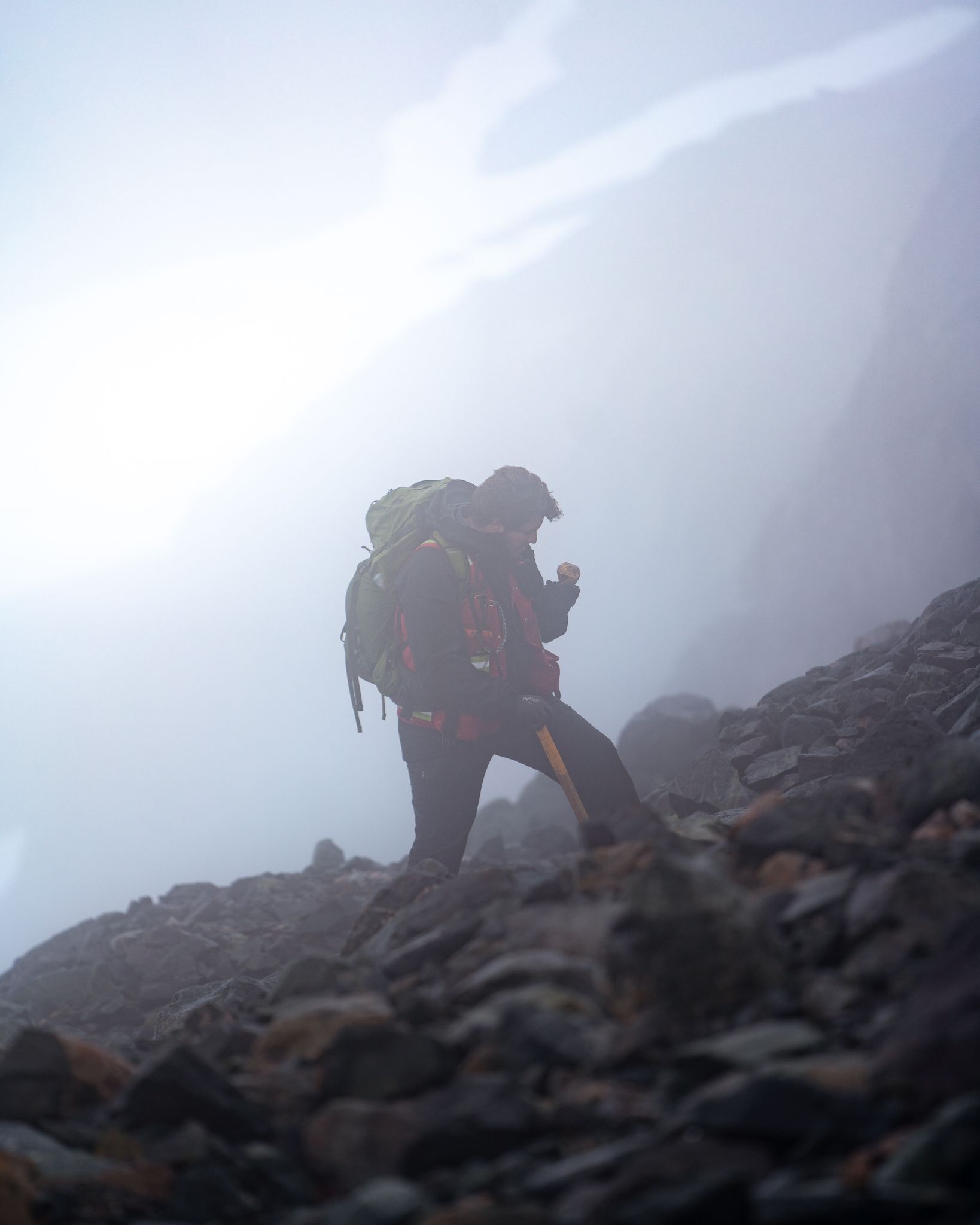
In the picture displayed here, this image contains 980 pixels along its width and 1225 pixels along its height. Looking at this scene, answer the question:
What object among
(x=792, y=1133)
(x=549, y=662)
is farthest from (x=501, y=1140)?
(x=549, y=662)

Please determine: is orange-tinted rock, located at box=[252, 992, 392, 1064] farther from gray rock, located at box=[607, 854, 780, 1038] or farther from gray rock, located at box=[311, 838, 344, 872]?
gray rock, located at box=[311, 838, 344, 872]

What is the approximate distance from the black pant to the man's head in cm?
136

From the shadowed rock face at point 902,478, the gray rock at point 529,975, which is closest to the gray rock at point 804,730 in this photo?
the gray rock at point 529,975

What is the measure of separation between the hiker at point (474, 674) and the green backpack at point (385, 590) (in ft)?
0.30

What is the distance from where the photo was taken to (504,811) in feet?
84.6

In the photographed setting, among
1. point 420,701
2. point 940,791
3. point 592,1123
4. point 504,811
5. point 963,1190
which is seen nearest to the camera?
point 963,1190

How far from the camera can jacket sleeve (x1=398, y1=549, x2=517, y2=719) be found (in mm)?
6742

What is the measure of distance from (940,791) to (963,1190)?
2.12m

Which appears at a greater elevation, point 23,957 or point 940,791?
point 23,957

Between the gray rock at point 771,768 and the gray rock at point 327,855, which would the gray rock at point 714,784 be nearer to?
the gray rock at point 771,768

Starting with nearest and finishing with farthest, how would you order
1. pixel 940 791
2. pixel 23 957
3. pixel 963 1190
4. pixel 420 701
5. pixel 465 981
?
1. pixel 963 1190
2. pixel 465 981
3. pixel 940 791
4. pixel 420 701
5. pixel 23 957

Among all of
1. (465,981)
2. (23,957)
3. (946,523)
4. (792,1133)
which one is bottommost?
(792,1133)

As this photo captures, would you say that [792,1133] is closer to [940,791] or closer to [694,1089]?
[694,1089]

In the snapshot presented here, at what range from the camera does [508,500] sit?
698cm
